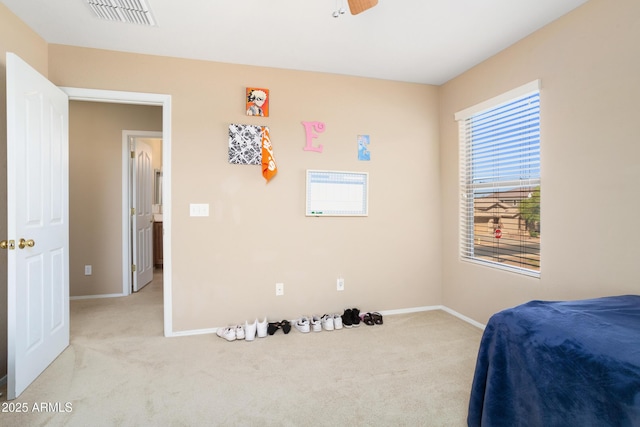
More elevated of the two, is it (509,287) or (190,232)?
(190,232)

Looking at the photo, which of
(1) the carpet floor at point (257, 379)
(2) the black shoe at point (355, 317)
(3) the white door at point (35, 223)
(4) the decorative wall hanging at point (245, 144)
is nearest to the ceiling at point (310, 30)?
(3) the white door at point (35, 223)

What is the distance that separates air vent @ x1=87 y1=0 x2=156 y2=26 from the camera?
1958mm

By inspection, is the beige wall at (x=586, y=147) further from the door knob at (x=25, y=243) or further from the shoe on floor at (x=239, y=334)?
the door knob at (x=25, y=243)

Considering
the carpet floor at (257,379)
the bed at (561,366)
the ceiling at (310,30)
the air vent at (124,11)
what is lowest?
the carpet floor at (257,379)

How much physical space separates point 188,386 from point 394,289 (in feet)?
6.98

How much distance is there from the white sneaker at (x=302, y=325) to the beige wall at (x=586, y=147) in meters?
1.72

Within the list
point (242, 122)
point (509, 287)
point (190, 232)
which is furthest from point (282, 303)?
point (509, 287)

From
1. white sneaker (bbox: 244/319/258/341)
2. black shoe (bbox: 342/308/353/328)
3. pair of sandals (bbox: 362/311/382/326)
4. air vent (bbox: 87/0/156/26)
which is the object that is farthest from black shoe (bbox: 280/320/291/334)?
air vent (bbox: 87/0/156/26)

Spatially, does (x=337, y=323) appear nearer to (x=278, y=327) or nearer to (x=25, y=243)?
(x=278, y=327)

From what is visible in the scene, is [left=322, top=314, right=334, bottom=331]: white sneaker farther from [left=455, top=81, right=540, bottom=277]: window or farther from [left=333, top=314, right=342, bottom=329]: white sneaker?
[left=455, top=81, right=540, bottom=277]: window

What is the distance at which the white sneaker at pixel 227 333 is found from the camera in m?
2.60

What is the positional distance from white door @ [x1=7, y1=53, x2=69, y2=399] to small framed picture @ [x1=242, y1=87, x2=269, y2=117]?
4.73ft

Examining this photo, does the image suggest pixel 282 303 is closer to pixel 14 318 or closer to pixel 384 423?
pixel 384 423

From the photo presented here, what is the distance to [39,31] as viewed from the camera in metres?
2.32
